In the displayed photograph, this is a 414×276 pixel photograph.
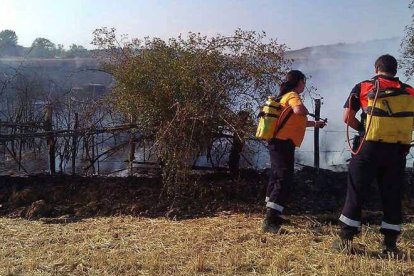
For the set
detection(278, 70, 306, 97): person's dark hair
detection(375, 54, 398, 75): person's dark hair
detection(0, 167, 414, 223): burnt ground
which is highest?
detection(375, 54, 398, 75): person's dark hair

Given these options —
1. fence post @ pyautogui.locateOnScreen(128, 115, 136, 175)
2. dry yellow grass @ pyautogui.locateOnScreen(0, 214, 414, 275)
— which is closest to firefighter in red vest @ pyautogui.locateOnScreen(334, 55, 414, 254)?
dry yellow grass @ pyautogui.locateOnScreen(0, 214, 414, 275)

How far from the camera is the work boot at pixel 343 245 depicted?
4.44 m

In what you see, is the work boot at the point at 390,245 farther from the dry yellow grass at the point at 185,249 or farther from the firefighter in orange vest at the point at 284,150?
the firefighter in orange vest at the point at 284,150

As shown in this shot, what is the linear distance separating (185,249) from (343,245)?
60.5 inches

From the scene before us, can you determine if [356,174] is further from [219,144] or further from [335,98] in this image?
[335,98]

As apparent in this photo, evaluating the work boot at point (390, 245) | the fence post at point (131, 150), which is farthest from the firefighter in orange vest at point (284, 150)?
the fence post at point (131, 150)

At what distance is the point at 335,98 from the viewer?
60.3 ft

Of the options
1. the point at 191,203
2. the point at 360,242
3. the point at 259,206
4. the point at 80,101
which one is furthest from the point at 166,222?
the point at 80,101

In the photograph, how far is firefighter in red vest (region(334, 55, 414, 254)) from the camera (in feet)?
14.2

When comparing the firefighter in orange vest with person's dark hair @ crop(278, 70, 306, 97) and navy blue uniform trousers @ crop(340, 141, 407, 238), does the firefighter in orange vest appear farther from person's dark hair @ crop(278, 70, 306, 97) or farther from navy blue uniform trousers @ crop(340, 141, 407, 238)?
navy blue uniform trousers @ crop(340, 141, 407, 238)

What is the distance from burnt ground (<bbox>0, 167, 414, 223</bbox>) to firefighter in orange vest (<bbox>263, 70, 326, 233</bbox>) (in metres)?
0.94

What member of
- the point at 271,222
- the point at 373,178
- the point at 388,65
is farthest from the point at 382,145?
the point at 271,222

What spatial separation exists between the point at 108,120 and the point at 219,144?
2.10 m

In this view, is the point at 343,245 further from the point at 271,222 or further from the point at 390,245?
the point at 271,222
